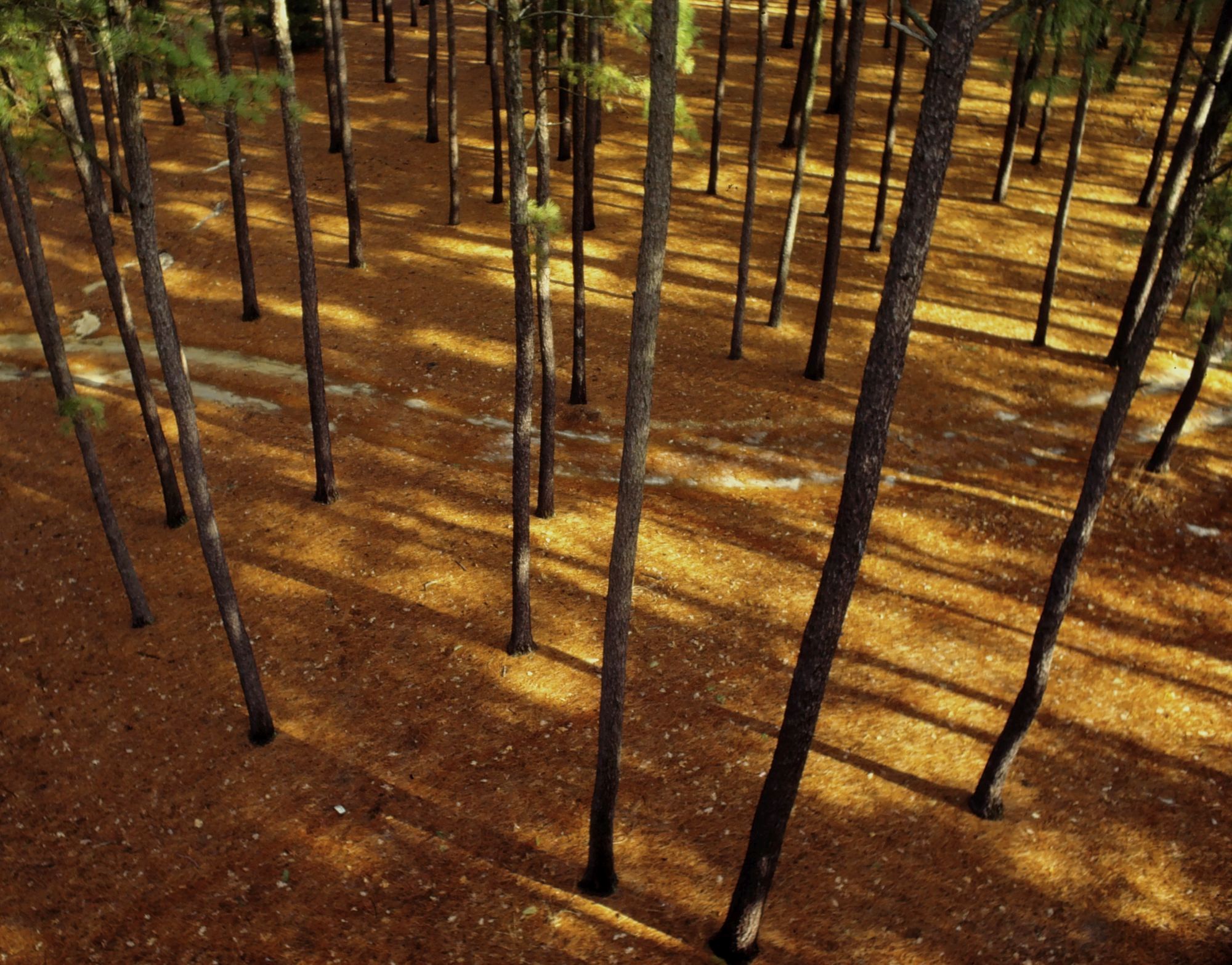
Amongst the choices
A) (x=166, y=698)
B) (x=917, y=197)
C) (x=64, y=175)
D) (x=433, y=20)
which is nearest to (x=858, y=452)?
(x=917, y=197)

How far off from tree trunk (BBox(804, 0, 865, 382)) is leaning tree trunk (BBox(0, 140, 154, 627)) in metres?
13.3

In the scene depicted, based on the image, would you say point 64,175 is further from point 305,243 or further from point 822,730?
point 822,730

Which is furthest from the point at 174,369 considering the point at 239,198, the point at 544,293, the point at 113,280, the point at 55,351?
the point at 239,198

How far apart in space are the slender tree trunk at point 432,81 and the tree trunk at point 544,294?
13127 millimetres

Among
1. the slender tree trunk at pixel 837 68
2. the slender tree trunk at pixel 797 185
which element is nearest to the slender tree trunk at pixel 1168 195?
the slender tree trunk at pixel 797 185

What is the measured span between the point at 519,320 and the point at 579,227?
20.0ft

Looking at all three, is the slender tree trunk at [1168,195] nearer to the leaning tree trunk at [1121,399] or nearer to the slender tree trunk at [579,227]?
the leaning tree trunk at [1121,399]

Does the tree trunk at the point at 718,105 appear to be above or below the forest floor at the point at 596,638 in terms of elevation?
above

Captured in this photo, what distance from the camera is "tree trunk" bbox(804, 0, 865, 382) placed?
53.5 ft

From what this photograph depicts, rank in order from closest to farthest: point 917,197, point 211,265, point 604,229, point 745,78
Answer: point 917,197
point 211,265
point 604,229
point 745,78

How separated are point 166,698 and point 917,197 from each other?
11.0 m

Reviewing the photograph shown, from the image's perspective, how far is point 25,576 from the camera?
13.8 meters

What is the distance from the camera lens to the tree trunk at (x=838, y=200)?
16.3 meters

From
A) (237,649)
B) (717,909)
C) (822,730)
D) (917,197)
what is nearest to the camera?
(917,197)
